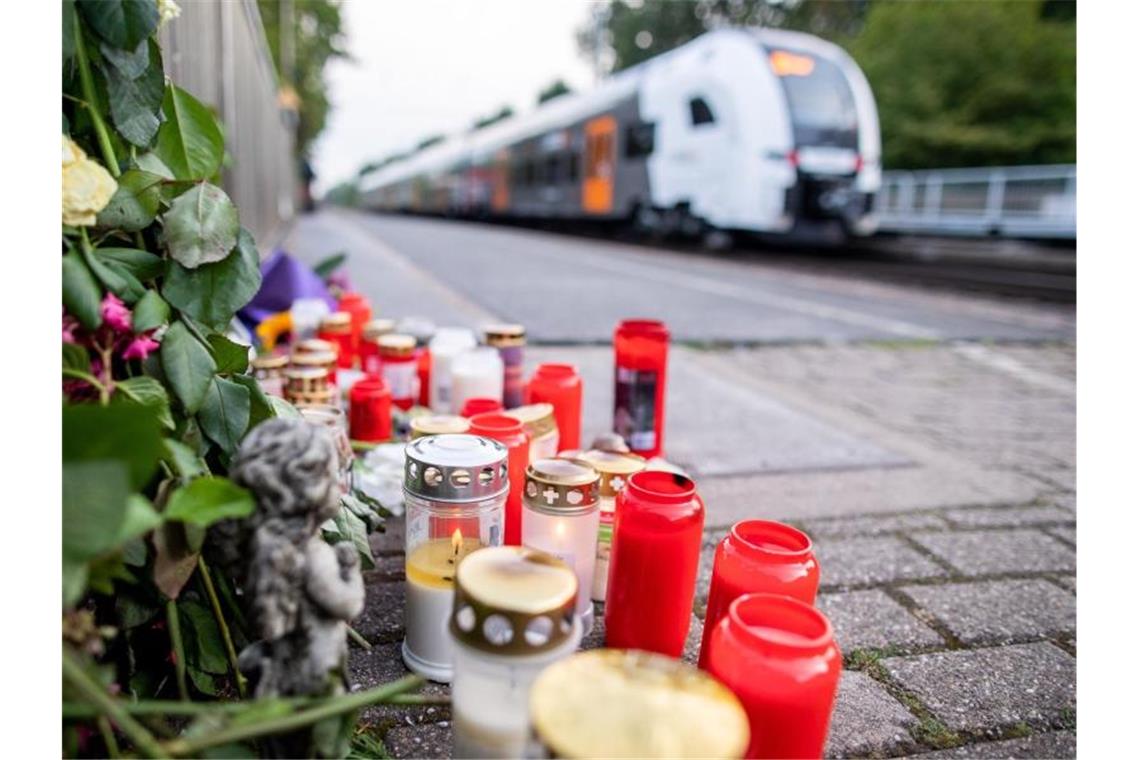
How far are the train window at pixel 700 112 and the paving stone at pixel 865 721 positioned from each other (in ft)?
31.7

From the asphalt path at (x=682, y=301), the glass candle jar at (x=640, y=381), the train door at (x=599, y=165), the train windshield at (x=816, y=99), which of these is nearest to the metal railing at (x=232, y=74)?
the glass candle jar at (x=640, y=381)

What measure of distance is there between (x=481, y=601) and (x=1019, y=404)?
11.7 feet

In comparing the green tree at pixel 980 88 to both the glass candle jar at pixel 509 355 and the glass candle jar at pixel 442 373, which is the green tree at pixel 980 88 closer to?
the glass candle jar at pixel 509 355

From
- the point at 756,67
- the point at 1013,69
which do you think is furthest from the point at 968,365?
the point at 1013,69

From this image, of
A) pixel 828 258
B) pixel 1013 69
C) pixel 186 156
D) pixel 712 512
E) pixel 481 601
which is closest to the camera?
pixel 481 601

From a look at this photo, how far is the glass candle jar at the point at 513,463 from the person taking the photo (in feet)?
4.87

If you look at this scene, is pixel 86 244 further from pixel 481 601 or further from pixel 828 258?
pixel 828 258

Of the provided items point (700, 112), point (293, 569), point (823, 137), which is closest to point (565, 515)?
point (293, 569)

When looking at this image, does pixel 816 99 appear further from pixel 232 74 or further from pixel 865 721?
pixel 865 721

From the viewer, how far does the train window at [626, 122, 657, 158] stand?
1155 centimetres

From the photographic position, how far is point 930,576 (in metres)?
1.78

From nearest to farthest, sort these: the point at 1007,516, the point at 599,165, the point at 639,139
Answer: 1. the point at 1007,516
2. the point at 639,139
3. the point at 599,165

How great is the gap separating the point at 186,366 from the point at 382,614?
662mm

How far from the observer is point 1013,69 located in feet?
68.4
